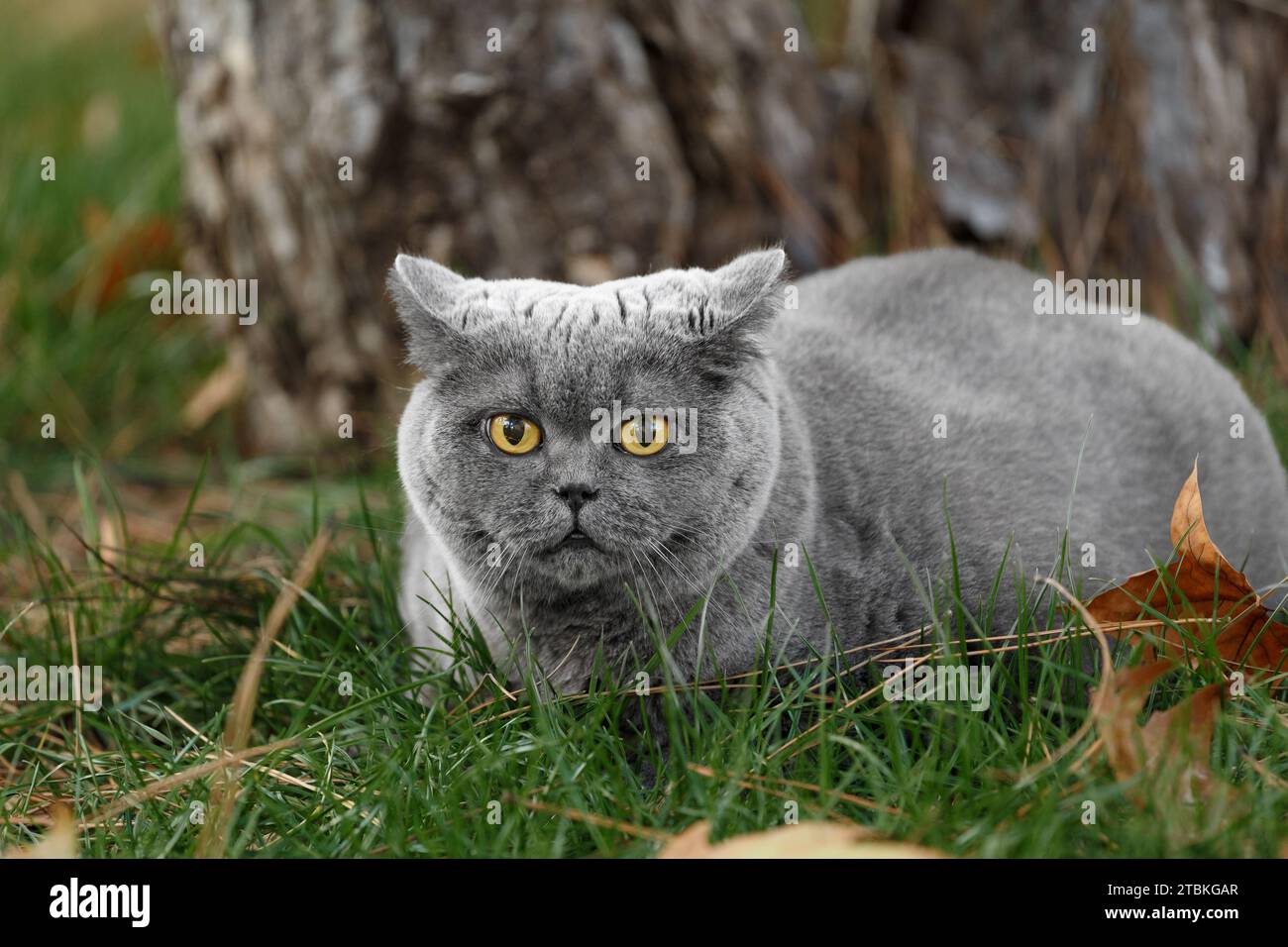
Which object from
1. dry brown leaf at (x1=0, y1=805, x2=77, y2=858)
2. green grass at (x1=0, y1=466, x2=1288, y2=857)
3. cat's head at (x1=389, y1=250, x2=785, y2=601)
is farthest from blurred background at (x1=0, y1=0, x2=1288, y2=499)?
dry brown leaf at (x1=0, y1=805, x2=77, y2=858)

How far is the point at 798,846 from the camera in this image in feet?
5.03

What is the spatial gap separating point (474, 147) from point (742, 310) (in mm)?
1613

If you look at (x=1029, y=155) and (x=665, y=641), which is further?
(x=1029, y=155)

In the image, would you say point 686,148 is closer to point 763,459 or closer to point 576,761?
point 763,459

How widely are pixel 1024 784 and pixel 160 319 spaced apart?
355 centimetres

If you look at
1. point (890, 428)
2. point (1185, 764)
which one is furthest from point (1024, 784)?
point (890, 428)

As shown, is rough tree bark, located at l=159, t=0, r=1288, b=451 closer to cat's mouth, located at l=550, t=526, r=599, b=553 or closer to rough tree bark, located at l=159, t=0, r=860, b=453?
rough tree bark, located at l=159, t=0, r=860, b=453

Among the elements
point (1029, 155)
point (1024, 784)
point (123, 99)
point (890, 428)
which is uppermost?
point (123, 99)

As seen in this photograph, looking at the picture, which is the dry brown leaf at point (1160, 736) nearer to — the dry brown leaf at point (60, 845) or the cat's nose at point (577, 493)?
the cat's nose at point (577, 493)

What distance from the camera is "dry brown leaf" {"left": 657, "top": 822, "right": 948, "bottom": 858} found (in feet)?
5.00

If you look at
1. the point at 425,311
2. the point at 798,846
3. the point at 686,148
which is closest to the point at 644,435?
the point at 425,311
